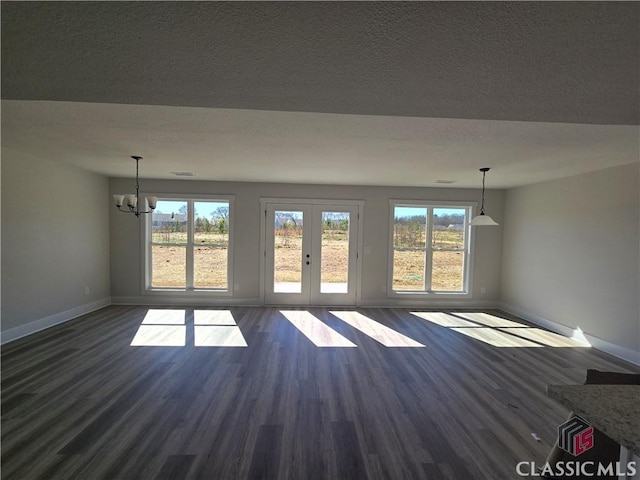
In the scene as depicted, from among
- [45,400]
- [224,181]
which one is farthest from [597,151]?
[45,400]

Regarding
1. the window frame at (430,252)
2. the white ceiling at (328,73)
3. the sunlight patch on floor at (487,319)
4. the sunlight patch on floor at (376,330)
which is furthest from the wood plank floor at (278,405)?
the white ceiling at (328,73)

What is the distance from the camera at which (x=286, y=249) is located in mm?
5574

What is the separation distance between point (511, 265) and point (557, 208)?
4.70 ft

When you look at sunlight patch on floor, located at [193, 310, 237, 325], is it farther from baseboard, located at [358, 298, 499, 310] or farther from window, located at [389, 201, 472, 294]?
window, located at [389, 201, 472, 294]

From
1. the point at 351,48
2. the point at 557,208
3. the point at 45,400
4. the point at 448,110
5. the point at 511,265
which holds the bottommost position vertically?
the point at 45,400

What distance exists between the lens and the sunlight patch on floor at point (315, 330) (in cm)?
374

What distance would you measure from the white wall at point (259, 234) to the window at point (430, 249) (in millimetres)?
238

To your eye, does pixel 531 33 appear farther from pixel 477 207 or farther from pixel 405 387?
pixel 477 207

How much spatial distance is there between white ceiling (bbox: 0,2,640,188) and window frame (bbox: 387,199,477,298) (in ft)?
9.43

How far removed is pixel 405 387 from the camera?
2.69 m

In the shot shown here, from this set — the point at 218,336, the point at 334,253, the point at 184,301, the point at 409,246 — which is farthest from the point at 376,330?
the point at 184,301

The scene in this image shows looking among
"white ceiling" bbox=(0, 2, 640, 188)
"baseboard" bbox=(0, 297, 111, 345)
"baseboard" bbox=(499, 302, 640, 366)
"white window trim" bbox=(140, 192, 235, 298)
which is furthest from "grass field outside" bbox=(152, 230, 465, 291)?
"white ceiling" bbox=(0, 2, 640, 188)

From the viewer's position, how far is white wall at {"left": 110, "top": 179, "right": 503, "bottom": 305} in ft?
17.5

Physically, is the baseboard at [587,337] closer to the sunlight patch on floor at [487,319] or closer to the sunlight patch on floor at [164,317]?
the sunlight patch on floor at [487,319]
